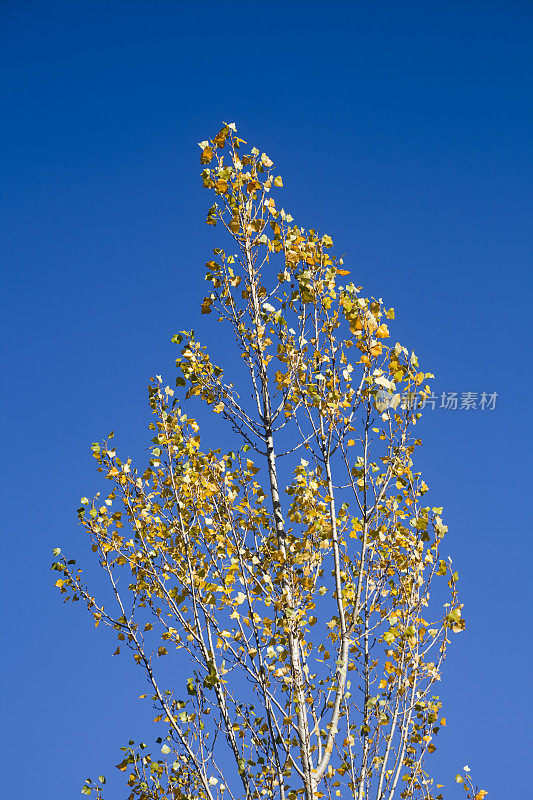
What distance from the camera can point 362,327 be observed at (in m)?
4.41

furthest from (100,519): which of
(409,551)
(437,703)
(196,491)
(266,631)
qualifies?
(437,703)

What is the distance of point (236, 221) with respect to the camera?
522 centimetres

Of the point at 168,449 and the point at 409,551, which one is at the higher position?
the point at 168,449

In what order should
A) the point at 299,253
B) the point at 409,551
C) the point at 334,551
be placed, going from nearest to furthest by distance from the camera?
1. the point at 334,551
2. the point at 409,551
3. the point at 299,253

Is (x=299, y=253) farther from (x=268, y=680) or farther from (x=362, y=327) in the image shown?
(x=268, y=680)

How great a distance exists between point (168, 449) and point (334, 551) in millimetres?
1404

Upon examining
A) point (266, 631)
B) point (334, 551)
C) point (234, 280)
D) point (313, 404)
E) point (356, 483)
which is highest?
point (234, 280)

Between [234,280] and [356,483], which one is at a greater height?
[234,280]

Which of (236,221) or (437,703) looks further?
(236,221)

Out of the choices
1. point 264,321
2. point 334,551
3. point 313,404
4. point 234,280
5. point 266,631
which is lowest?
point 266,631

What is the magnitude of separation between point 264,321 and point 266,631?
2368mm

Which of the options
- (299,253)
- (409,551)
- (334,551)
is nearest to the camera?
(334,551)

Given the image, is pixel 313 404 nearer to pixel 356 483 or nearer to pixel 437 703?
pixel 356 483

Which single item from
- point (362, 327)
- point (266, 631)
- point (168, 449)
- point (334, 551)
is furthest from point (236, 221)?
point (266, 631)
